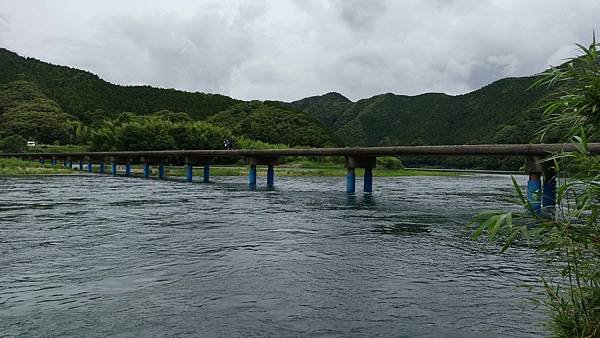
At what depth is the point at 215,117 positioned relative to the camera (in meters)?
137

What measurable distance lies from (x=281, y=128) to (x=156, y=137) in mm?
→ 38897

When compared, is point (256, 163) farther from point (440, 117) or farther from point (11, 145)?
point (440, 117)

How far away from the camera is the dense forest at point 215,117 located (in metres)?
89.9

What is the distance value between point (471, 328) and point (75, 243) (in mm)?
9437

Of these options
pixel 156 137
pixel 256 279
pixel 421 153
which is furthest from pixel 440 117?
pixel 256 279

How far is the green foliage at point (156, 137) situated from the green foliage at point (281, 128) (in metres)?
24.6

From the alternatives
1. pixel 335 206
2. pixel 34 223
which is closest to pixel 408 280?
pixel 34 223

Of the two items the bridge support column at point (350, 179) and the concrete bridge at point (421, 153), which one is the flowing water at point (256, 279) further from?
the bridge support column at point (350, 179)

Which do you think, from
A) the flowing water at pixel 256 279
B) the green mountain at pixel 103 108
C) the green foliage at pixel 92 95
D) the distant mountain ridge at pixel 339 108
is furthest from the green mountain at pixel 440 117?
the flowing water at pixel 256 279

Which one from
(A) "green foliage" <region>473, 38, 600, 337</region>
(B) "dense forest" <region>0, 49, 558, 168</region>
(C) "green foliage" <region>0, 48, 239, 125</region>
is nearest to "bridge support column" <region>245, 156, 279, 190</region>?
(A) "green foliage" <region>473, 38, 600, 337</region>

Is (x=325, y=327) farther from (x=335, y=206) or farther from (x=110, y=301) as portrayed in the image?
(x=335, y=206)

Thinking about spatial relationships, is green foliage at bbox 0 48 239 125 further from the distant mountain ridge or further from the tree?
the tree

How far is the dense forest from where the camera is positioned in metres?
89.9

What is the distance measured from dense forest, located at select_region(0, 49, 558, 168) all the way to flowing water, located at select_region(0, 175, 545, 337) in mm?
65825
